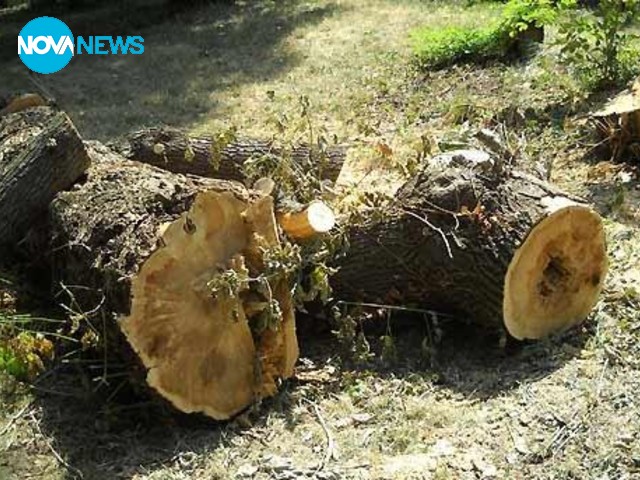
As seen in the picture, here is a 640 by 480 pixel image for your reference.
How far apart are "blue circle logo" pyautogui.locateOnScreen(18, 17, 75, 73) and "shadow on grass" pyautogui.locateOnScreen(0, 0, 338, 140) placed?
108mm

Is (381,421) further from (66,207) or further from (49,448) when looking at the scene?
(66,207)

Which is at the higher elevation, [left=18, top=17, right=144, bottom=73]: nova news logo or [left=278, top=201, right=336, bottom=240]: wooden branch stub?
[left=278, top=201, right=336, bottom=240]: wooden branch stub

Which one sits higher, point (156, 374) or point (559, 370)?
point (156, 374)

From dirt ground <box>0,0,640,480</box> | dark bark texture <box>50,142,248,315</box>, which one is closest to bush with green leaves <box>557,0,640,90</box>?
dirt ground <box>0,0,640,480</box>

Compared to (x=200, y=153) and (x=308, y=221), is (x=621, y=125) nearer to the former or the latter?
(x=200, y=153)

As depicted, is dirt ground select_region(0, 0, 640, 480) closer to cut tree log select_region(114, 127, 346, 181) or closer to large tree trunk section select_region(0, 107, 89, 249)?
cut tree log select_region(114, 127, 346, 181)

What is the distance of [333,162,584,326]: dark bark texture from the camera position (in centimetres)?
399

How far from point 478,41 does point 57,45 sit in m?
5.04

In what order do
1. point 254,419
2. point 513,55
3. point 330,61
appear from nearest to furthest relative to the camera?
point 254,419 → point 513,55 → point 330,61

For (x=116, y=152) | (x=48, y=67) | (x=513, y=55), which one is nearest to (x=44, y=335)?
(x=116, y=152)

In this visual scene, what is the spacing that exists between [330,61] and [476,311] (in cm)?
519

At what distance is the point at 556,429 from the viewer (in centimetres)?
360

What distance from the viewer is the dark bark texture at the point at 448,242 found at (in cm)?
399

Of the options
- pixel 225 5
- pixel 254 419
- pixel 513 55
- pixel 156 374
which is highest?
pixel 156 374
